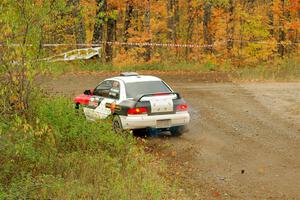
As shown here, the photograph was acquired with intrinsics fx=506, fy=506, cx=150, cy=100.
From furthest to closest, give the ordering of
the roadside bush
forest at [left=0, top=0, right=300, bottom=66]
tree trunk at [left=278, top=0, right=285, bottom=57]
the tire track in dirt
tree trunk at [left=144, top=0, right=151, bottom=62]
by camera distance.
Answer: tree trunk at [left=278, top=0, right=285, bottom=57]
forest at [left=0, top=0, right=300, bottom=66]
tree trunk at [left=144, top=0, right=151, bottom=62]
the tire track in dirt
the roadside bush

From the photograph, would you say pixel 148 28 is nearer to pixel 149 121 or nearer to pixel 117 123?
pixel 117 123

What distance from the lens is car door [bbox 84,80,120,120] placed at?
13867 mm

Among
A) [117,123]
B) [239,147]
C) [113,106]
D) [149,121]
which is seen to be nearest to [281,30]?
[239,147]

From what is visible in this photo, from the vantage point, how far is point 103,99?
46.8ft

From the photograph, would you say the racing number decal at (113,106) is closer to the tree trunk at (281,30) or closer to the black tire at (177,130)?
the black tire at (177,130)

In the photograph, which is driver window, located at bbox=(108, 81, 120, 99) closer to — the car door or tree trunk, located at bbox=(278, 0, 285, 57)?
the car door

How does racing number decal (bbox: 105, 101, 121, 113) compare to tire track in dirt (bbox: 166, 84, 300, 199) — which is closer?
tire track in dirt (bbox: 166, 84, 300, 199)

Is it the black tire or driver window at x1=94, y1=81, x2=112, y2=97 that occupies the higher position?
driver window at x1=94, y1=81, x2=112, y2=97

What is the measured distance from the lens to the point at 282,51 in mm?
40062

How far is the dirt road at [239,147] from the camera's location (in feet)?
33.3

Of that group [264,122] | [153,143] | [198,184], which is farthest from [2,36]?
[264,122]

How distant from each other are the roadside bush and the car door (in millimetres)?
2047

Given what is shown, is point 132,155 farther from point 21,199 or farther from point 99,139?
point 21,199

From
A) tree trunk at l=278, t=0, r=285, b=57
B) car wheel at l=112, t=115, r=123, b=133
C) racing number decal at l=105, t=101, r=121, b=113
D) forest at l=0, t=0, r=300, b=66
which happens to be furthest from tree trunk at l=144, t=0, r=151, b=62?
car wheel at l=112, t=115, r=123, b=133
